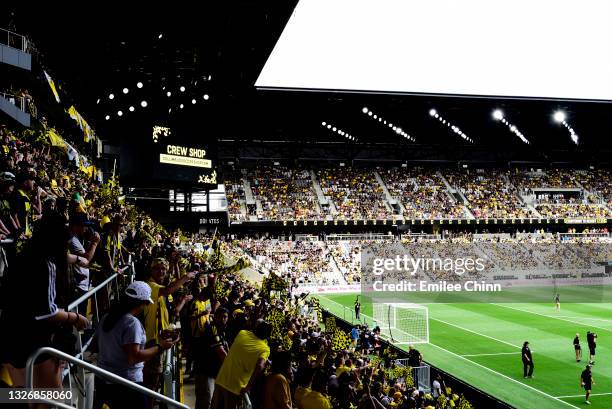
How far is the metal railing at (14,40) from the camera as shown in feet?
61.0

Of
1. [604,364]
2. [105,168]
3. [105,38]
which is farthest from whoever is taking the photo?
[105,168]

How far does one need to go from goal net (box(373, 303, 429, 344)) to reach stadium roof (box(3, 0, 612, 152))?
13853 mm

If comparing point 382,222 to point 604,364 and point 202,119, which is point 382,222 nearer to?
point 202,119

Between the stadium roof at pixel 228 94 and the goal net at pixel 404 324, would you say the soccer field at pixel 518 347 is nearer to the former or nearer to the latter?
the goal net at pixel 404 324

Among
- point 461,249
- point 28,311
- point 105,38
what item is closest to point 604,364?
point 105,38

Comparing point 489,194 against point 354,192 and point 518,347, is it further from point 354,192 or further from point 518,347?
point 518,347

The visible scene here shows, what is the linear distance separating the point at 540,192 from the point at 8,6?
5717 cm

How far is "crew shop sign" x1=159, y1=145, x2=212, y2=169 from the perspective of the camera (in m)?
33.1

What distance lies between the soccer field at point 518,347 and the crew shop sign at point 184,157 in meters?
11.4

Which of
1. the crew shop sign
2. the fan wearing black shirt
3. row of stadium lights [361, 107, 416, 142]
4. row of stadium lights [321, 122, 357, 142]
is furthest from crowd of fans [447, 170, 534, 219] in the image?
the fan wearing black shirt

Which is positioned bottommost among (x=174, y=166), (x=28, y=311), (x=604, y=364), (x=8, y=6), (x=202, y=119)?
(x=604, y=364)

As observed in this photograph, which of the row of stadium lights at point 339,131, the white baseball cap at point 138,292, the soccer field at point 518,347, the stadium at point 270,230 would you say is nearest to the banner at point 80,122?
the stadium at point 270,230

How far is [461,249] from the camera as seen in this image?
5150 cm

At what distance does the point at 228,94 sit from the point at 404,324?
19526 millimetres
